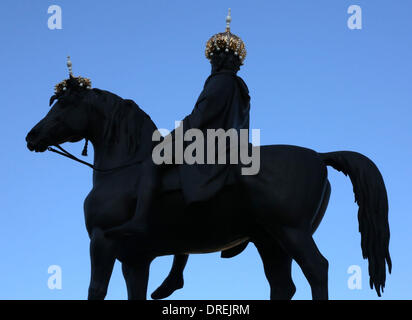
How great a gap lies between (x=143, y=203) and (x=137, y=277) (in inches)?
53.1

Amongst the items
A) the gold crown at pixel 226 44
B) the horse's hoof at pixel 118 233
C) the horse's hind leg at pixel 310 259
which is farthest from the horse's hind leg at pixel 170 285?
the gold crown at pixel 226 44

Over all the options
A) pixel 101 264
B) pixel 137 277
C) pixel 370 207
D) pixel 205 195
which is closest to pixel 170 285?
pixel 137 277

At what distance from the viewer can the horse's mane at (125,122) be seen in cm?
1222

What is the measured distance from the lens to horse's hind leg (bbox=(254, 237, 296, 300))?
11.9 meters

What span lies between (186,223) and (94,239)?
131 cm

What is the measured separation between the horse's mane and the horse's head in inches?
11.7

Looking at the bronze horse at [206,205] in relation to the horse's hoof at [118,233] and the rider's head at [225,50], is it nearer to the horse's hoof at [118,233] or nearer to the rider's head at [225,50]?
the horse's hoof at [118,233]

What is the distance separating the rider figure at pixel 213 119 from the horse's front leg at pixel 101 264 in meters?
0.19

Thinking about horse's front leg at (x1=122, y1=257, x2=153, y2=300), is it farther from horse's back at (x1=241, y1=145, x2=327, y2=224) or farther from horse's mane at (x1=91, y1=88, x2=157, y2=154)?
horse's back at (x1=241, y1=145, x2=327, y2=224)

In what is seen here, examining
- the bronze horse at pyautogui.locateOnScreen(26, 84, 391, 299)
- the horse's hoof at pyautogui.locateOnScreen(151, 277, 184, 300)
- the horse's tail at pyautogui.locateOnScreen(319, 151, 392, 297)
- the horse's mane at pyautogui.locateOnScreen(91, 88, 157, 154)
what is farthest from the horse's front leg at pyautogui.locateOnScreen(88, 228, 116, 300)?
the horse's tail at pyautogui.locateOnScreen(319, 151, 392, 297)

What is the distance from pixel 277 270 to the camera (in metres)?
11.9

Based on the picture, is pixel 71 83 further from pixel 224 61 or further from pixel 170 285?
pixel 170 285

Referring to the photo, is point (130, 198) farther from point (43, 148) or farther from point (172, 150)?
point (43, 148)
